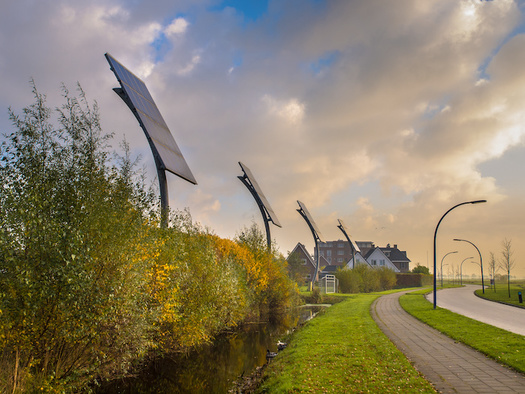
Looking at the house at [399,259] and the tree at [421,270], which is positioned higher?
the house at [399,259]

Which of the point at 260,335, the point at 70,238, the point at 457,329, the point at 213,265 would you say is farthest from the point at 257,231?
the point at 70,238

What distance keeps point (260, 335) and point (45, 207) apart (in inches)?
714

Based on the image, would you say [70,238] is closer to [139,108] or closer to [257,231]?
[139,108]

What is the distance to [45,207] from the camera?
941 centimetres

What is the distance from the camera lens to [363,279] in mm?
60219

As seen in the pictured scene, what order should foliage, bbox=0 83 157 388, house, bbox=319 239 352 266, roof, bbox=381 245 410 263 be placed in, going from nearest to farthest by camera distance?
foliage, bbox=0 83 157 388, roof, bbox=381 245 410 263, house, bbox=319 239 352 266

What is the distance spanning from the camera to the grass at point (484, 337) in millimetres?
12531

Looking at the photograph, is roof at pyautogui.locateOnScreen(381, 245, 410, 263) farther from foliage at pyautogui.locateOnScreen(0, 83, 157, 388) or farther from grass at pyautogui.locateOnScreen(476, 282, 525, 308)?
foliage at pyautogui.locateOnScreen(0, 83, 157, 388)

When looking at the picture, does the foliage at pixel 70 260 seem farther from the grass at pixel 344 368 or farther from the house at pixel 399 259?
the house at pixel 399 259

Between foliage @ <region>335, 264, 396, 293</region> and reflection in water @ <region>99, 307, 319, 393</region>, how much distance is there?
33.7m

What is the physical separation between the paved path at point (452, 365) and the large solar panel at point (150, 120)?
10.2 meters

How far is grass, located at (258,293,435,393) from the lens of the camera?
9.96 meters

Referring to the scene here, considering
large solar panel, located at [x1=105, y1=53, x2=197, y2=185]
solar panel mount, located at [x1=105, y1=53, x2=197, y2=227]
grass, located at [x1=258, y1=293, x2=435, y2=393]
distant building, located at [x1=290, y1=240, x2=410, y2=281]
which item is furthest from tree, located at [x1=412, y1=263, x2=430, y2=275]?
solar panel mount, located at [x1=105, y1=53, x2=197, y2=227]

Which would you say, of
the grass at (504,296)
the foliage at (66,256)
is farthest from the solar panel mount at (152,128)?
the grass at (504,296)
